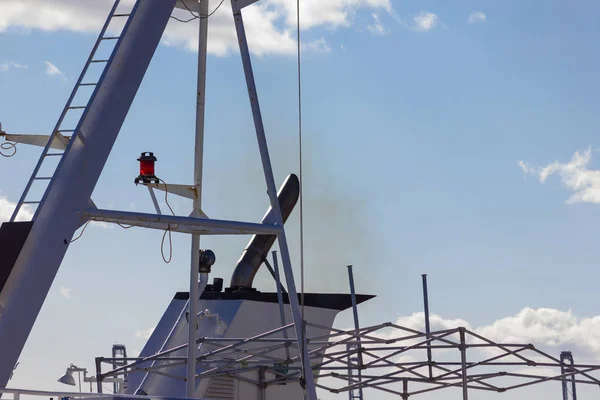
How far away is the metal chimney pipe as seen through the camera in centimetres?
2900

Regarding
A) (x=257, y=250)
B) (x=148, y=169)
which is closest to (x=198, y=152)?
(x=148, y=169)

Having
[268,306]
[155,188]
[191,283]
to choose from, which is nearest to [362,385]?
[268,306]

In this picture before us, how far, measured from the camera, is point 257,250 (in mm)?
29359

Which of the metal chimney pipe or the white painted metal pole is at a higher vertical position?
the metal chimney pipe

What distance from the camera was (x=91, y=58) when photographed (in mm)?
15344

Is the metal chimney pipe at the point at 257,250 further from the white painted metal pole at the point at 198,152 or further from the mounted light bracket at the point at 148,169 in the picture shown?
the mounted light bracket at the point at 148,169

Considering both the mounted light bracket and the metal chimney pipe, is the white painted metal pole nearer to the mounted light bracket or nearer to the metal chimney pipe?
the mounted light bracket

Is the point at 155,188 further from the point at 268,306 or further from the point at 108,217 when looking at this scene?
the point at 268,306

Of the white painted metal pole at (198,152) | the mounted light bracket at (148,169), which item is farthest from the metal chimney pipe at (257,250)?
the mounted light bracket at (148,169)

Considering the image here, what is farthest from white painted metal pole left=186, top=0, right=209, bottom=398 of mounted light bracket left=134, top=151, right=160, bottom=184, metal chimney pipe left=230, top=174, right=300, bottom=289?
metal chimney pipe left=230, top=174, right=300, bottom=289

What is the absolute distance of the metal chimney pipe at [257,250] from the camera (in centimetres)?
2900

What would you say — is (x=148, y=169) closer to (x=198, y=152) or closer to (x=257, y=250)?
(x=198, y=152)

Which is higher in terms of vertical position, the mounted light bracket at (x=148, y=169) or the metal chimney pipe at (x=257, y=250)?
the metal chimney pipe at (x=257, y=250)

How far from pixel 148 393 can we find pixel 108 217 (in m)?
11.8
